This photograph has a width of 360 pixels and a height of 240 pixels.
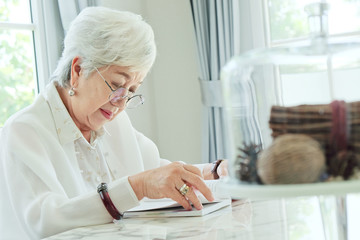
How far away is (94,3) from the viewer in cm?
361

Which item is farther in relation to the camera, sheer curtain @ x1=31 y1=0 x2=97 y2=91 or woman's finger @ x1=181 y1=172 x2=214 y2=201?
sheer curtain @ x1=31 y1=0 x2=97 y2=91

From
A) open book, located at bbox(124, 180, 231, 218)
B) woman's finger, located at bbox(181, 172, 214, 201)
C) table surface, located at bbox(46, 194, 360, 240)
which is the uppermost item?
woman's finger, located at bbox(181, 172, 214, 201)

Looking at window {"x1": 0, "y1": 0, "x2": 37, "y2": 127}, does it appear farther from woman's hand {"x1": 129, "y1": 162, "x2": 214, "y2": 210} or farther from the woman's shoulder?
woman's hand {"x1": 129, "y1": 162, "x2": 214, "y2": 210}

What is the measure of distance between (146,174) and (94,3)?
2.03 metres

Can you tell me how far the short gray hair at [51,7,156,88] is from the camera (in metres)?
2.23

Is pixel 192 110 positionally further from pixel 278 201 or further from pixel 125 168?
pixel 278 201

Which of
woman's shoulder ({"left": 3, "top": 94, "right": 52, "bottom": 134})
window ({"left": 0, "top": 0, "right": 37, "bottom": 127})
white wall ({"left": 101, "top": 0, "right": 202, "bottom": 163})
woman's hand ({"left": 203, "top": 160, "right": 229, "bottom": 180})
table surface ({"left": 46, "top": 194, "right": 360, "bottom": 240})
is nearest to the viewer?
table surface ({"left": 46, "top": 194, "right": 360, "bottom": 240})

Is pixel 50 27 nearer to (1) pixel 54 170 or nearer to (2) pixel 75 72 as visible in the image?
(2) pixel 75 72

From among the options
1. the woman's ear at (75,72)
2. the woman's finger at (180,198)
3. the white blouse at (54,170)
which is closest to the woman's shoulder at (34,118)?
the white blouse at (54,170)

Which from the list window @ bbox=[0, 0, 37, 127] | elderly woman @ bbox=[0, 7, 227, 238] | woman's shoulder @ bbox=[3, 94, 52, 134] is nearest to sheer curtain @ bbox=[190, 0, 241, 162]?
window @ bbox=[0, 0, 37, 127]

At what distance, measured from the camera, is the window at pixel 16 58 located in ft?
11.0

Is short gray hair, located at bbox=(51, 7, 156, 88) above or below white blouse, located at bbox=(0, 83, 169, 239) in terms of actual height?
above

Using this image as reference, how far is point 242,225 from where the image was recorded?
1.47 metres

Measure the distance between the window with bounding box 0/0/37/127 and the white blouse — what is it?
116 centimetres
